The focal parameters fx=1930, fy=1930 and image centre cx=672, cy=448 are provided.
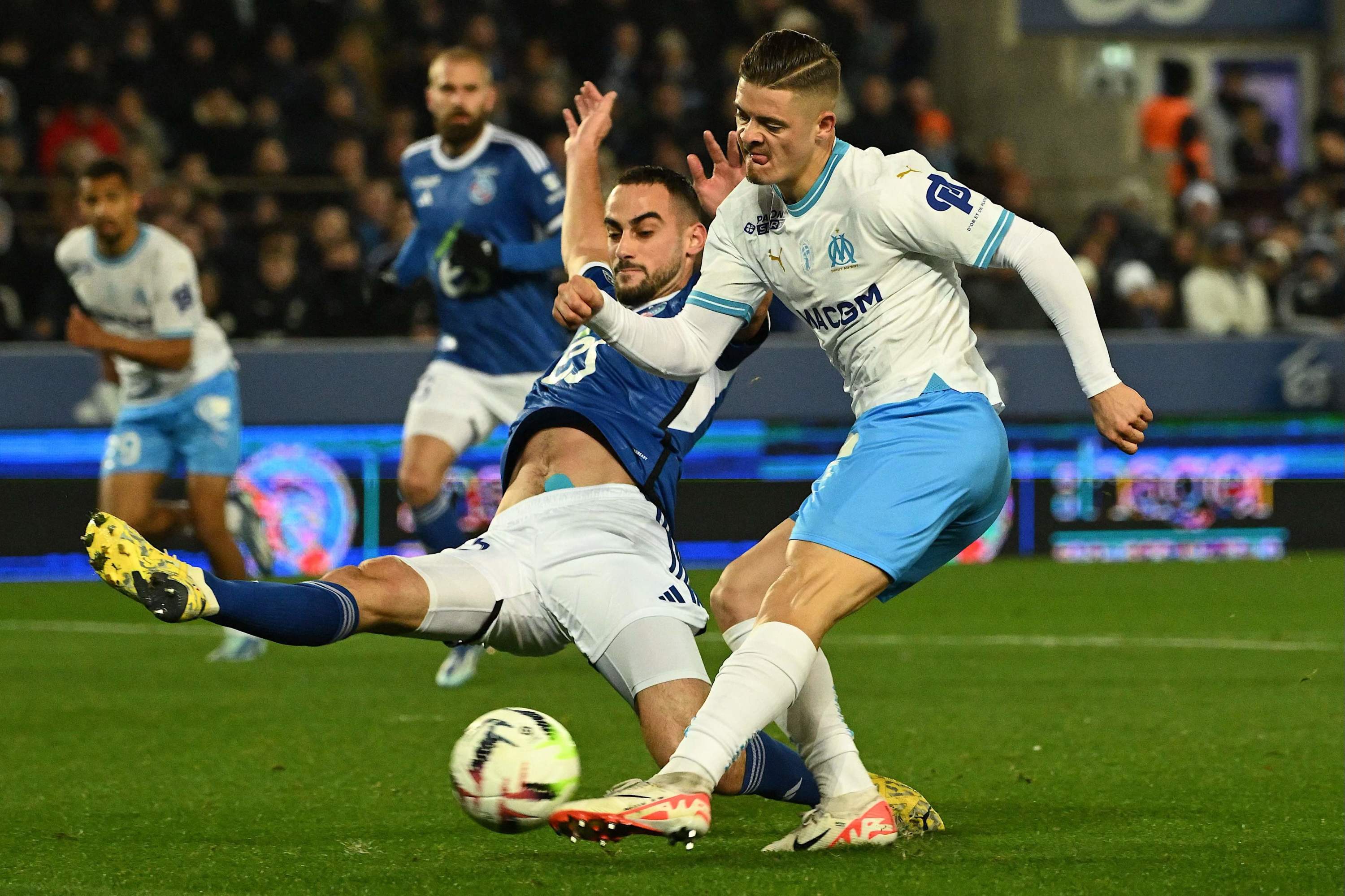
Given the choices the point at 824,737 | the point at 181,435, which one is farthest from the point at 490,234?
the point at 824,737

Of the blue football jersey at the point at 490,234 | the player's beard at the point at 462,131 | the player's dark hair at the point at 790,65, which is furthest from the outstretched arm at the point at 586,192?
the player's beard at the point at 462,131

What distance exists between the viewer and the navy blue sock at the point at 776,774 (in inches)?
187

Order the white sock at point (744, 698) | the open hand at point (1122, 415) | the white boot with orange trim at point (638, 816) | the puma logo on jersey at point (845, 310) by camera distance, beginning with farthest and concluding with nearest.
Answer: the puma logo on jersey at point (845, 310) < the open hand at point (1122, 415) < the white sock at point (744, 698) < the white boot with orange trim at point (638, 816)

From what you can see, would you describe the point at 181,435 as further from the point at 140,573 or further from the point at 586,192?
the point at 140,573

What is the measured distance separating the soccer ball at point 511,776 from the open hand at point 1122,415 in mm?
1452

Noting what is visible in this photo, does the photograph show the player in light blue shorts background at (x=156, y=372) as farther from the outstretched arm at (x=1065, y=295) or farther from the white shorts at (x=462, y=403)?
the outstretched arm at (x=1065, y=295)

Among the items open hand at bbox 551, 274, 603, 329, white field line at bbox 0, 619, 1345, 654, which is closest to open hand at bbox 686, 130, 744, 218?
open hand at bbox 551, 274, 603, 329

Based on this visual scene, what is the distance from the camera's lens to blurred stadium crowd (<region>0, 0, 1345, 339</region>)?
1328 cm

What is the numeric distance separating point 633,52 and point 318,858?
12669mm

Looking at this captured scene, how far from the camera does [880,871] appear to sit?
14.3ft

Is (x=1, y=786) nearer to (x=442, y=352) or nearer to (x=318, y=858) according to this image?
(x=318, y=858)

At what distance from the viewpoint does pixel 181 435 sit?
352 inches

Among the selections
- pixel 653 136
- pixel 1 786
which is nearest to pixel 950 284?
pixel 1 786

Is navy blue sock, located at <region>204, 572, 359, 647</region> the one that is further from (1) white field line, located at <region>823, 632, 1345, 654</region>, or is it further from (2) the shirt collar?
(1) white field line, located at <region>823, 632, 1345, 654</region>
